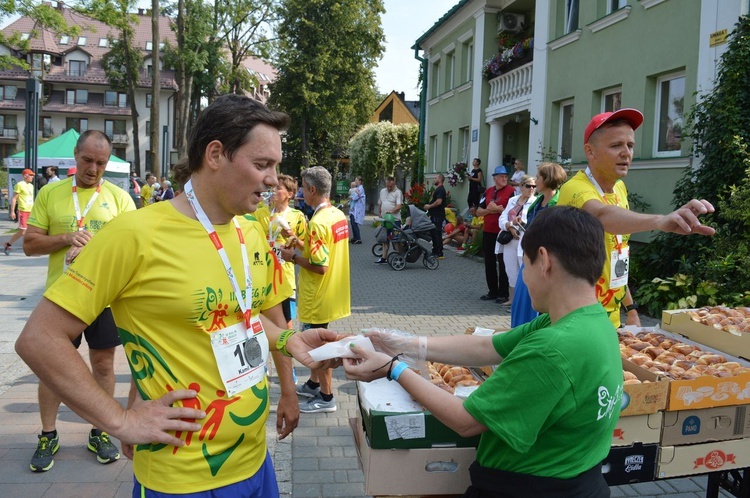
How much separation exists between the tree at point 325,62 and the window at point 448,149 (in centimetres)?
2123

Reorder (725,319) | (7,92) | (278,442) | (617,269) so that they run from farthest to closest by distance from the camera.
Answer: (7,92) → (278,442) → (725,319) → (617,269)

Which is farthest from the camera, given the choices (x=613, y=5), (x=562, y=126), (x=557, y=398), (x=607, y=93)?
(x=562, y=126)

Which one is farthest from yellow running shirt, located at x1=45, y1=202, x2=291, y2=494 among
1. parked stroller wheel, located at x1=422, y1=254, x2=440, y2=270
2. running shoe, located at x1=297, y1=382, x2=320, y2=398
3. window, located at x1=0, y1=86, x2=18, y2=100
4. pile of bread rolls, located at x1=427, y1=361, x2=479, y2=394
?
window, located at x1=0, y1=86, x2=18, y2=100

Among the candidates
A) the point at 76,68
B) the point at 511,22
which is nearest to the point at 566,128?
the point at 511,22

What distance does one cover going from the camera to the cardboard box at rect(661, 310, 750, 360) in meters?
3.43

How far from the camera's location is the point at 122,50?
49.4 meters

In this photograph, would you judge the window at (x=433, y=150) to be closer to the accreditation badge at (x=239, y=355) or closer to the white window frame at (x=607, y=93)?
the white window frame at (x=607, y=93)

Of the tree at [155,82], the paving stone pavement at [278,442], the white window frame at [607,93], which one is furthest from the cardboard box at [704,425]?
the tree at [155,82]

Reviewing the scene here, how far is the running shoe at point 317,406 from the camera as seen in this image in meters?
5.48

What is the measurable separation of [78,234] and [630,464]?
3.34 metres

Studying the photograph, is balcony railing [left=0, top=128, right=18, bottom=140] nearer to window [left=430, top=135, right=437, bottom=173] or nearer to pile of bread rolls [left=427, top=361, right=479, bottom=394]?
window [left=430, top=135, right=437, bottom=173]

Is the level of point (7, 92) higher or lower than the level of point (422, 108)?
higher

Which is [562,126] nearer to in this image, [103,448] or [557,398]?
[103,448]

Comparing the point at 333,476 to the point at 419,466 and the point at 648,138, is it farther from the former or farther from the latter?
the point at 648,138
